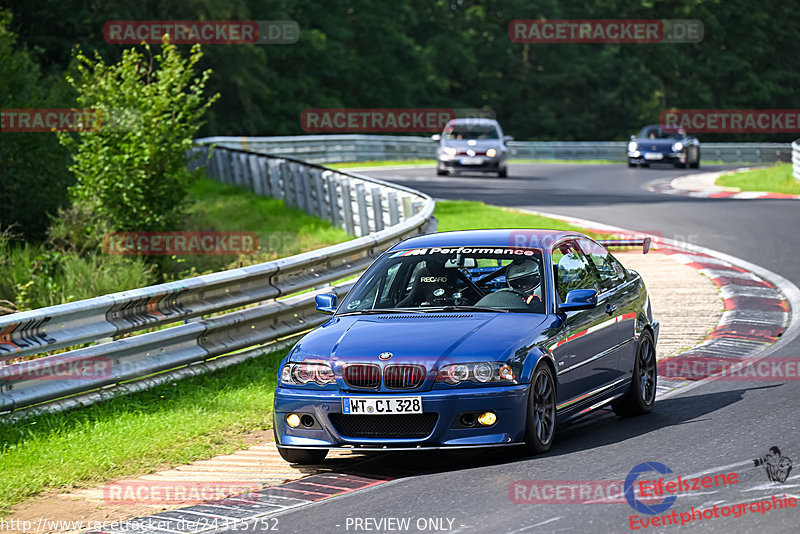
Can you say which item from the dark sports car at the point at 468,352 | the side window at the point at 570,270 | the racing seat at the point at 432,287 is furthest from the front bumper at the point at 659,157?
the racing seat at the point at 432,287

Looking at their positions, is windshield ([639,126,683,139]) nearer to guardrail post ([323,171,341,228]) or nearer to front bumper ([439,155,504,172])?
front bumper ([439,155,504,172])

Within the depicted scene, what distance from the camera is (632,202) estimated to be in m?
27.9

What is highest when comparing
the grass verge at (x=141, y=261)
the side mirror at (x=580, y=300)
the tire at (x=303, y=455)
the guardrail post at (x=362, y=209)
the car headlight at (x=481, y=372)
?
the side mirror at (x=580, y=300)

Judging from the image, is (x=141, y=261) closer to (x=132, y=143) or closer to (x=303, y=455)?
(x=132, y=143)

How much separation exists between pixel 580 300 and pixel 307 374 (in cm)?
185

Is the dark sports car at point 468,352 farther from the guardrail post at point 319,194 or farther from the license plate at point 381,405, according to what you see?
the guardrail post at point 319,194

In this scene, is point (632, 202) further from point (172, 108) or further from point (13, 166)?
point (13, 166)

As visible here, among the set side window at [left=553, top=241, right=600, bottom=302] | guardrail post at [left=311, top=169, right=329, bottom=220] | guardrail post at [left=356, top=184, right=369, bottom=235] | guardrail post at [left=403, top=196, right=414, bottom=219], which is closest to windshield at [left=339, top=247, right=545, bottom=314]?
side window at [left=553, top=241, right=600, bottom=302]

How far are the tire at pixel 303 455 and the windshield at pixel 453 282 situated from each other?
1.06 meters

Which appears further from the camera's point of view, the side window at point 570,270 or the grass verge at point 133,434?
the side window at point 570,270

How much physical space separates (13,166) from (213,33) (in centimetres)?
2818

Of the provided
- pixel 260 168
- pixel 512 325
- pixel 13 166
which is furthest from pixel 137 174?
pixel 512 325

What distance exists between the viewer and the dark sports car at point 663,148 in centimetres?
4300

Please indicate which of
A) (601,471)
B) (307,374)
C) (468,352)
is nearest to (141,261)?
(307,374)
